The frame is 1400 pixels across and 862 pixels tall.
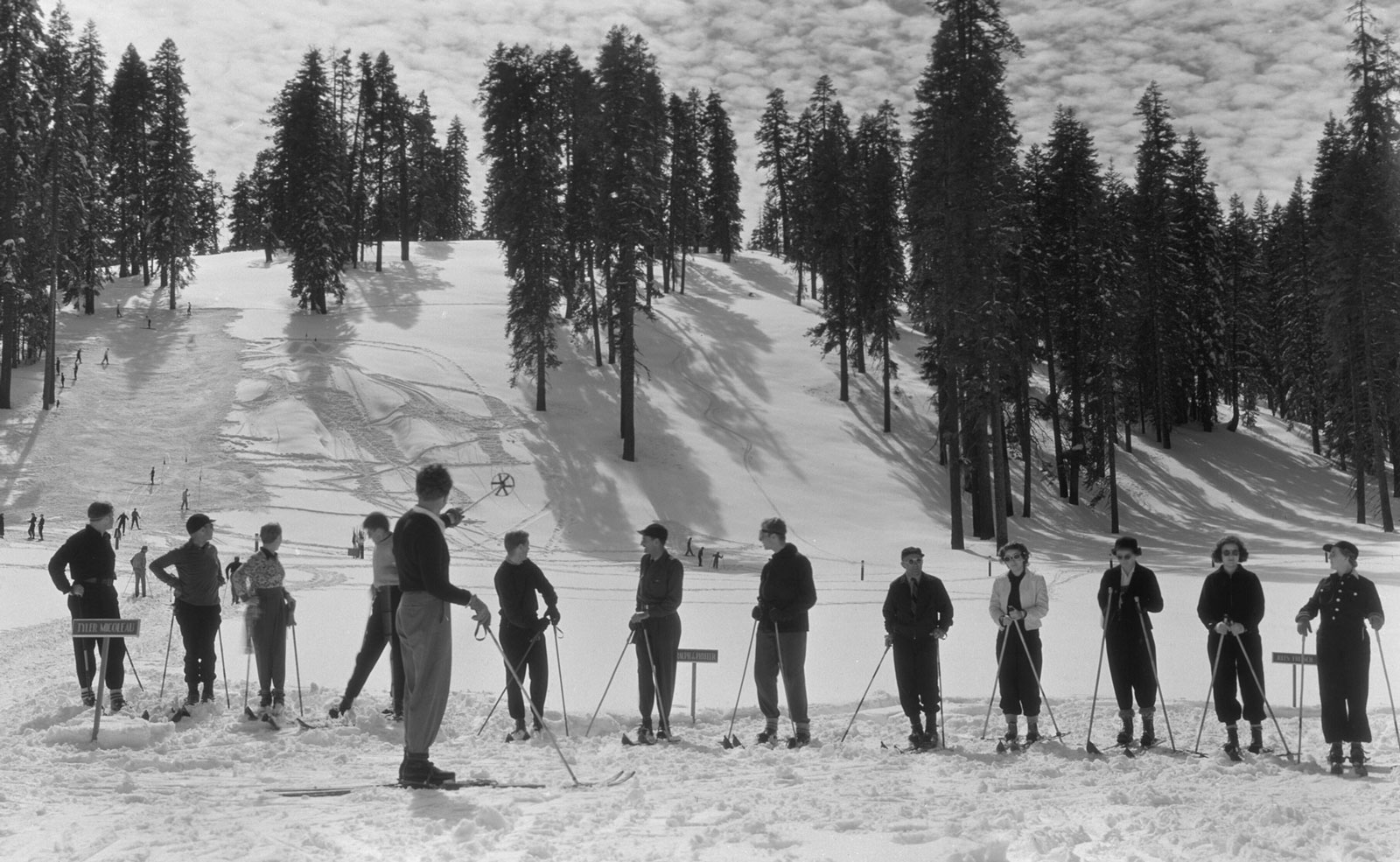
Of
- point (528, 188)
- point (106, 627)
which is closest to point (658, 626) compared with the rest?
point (106, 627)

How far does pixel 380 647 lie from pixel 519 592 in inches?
54.3

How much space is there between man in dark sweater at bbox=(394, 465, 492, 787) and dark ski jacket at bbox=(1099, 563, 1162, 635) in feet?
17.4

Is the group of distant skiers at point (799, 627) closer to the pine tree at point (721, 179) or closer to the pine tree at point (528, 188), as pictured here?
the pine tree at point (528, 188)

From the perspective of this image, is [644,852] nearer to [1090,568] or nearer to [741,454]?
[1090,568]

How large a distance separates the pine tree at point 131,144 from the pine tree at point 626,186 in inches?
1153

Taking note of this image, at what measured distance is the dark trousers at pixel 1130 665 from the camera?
26.9 feet

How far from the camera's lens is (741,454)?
116ft

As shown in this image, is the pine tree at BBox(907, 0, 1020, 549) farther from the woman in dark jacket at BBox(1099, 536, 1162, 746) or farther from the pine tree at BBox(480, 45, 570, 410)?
the woman in dark jacket at BBox(1099, 536, 1162, 746)

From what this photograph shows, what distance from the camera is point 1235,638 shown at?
26.4 feet

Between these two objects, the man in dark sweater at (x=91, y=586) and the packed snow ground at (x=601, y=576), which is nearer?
the packed snow ground at (x=601, y=576)

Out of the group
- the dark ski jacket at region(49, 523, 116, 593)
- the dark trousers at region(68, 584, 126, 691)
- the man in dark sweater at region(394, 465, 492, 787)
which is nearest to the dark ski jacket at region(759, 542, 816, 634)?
the man in dark sweater at region(394, 465, 492, 787)

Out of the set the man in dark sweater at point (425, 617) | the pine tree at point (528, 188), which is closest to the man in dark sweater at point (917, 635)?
the man in dark sweater at point (425, 617)

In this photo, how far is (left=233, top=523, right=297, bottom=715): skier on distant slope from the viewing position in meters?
8.79

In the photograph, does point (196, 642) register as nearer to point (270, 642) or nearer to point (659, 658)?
point (270, 642)
